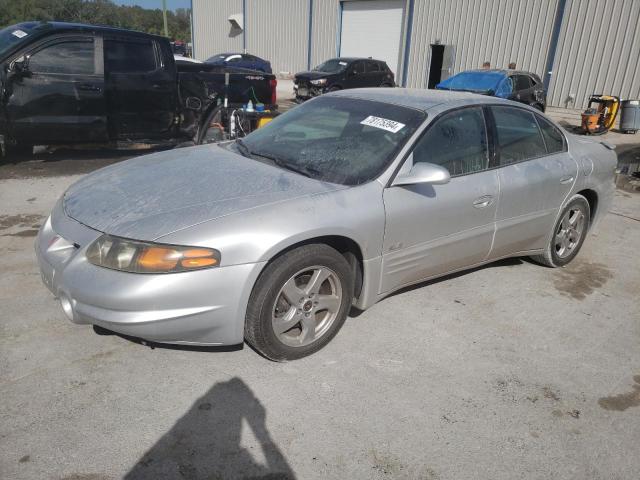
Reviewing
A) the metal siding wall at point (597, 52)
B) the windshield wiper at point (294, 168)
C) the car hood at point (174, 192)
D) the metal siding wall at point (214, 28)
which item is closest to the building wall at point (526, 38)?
the metal siding wall at point (597, 52)

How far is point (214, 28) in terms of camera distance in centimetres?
3366

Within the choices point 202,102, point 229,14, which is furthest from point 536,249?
point 229,14

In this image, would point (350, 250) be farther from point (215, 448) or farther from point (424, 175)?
point (215, 448)

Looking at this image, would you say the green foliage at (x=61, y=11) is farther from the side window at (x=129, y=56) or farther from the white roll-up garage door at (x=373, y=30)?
the side window at (x=129, y=56)

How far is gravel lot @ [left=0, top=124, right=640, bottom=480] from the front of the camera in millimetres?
2268

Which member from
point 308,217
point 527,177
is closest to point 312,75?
point 527,177

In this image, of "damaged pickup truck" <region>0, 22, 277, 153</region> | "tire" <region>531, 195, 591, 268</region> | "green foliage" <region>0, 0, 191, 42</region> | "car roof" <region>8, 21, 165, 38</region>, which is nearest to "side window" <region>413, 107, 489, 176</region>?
"tire" <region>531, 195, 591, 268</region>

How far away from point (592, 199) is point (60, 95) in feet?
20.4

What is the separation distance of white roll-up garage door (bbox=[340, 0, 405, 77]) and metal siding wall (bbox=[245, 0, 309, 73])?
9.59ft

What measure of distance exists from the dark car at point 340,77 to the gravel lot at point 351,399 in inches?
579

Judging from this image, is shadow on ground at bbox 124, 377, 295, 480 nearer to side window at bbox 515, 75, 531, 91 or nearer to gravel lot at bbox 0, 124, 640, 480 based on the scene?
gravel lot at bbox 0, 124, 640, 480

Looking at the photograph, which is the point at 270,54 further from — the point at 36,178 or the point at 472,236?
the point at 472,236

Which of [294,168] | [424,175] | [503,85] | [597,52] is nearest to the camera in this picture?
[424,175]

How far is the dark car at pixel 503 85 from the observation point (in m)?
13.3
